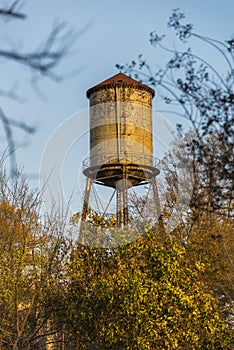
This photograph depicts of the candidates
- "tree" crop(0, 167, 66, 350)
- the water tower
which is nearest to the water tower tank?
the water tower

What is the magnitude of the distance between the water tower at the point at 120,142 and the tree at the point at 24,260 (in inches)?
279

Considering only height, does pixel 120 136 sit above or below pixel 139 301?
above

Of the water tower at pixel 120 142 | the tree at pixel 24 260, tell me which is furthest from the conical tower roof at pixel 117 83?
the tree at pixel 24 260

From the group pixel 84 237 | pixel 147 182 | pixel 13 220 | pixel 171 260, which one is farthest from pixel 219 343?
pixel 147 182

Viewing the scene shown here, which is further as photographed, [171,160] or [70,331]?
[171,160]

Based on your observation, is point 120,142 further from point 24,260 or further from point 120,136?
point 24,260

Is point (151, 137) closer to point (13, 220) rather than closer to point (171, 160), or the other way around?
point (171, 160)

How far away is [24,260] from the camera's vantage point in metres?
16.6

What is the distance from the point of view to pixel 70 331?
1819 cm

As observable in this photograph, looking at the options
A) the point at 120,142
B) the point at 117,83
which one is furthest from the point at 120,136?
the point at 117,83

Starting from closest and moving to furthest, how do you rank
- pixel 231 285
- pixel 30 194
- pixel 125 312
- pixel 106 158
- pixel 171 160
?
1. pixel 125 312
2. pixel 30 194
3. pixel 231 285
4. pixel 106 158
5. pixel 171 160

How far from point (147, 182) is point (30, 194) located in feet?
29.8

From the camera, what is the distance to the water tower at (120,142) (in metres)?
24.6

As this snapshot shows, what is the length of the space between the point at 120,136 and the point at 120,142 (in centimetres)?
22
